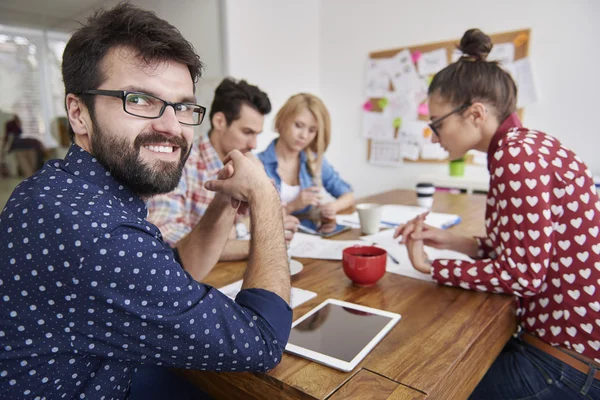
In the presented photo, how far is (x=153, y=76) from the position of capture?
31.1 inches

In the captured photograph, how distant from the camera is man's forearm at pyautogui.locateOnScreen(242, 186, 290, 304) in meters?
0.77

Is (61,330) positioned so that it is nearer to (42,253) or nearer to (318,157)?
(42,253)

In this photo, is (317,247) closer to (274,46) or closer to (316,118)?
(316,118)

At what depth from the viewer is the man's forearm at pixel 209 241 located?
1096 millimetres

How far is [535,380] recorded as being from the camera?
3.31ft

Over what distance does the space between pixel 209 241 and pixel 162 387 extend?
0.38m

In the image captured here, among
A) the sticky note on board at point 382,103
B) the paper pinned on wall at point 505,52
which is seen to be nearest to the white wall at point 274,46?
the sticky note on board at point 382,103

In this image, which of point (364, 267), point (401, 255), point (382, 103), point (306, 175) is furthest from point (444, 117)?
point (382, 103)

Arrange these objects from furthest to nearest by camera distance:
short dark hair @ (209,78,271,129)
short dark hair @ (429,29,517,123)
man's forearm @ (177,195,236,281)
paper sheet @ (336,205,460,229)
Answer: short dark hair @ (209,78,271,129) < paper sheet @ (336,205,460,229) < short dark hair @ (429,29,517,123) < man's forearm @ (177,195,236,281)

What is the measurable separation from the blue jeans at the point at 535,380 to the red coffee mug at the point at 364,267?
382mm

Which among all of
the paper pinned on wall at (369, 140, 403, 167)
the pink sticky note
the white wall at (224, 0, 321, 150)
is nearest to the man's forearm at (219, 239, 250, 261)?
the white wall at (224, 0, 321, 150)

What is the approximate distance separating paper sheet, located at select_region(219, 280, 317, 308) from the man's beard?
32 cm

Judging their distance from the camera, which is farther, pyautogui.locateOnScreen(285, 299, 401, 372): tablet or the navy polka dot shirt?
pyautogui.locateOnScreen(285, 299, 401, 372): tablet

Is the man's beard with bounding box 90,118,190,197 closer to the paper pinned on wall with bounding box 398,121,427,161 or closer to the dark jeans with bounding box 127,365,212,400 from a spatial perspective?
the dark jeans with bounding box 127,365,212,400
